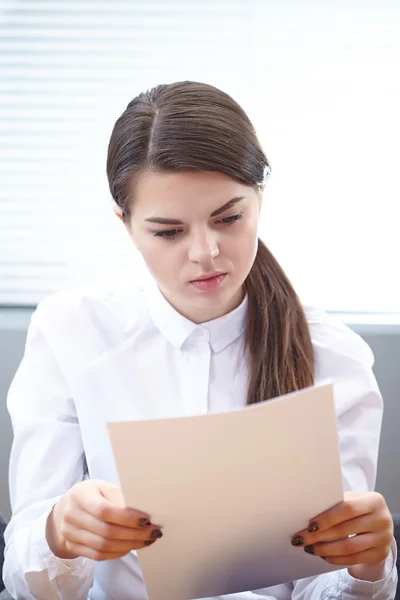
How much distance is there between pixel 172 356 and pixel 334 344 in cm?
27

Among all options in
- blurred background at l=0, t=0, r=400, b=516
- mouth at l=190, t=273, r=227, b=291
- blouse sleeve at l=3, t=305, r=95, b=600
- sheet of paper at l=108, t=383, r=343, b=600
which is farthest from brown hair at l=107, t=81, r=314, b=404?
blurred background at l=0, t=0, r=400, b=516

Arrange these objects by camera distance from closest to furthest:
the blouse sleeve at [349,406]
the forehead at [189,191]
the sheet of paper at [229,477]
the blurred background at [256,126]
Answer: the sheet of paper at [229,477] < the forehead at [189,191] < the blouse sleeve at [349,406] < the blurred background at [256,126]

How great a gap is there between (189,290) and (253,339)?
206 mm

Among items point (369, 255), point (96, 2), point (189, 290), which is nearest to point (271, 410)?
point (189, 290)

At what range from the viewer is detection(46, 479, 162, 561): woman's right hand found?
0.96 metres

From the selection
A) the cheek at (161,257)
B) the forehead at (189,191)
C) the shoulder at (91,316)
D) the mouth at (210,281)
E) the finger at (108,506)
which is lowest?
the finger at (108,506)

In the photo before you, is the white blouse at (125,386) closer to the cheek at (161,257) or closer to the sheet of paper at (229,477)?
the cheek at (161,257)

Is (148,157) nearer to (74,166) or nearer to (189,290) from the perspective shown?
(189,290)

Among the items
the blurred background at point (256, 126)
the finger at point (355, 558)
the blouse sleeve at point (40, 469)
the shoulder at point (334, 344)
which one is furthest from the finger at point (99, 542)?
the blurred background at point (256, 126)

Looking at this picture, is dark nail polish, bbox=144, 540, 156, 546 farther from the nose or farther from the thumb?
the nose

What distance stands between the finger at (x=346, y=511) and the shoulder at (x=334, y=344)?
0.40 m

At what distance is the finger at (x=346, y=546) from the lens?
3.44 feet

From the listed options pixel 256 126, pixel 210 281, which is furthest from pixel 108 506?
pixel 256 126

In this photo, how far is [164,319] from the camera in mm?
1429
